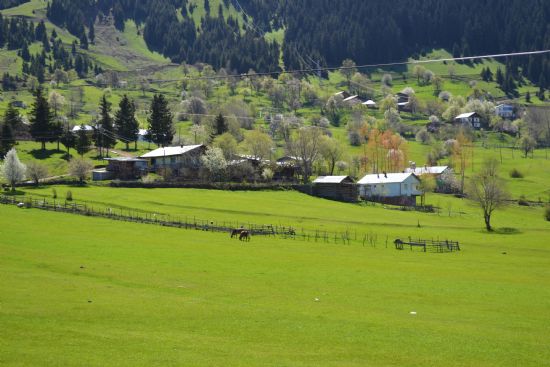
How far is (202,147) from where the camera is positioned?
122688 mm

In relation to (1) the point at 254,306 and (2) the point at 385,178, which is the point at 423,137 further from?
(1) the point at 254,306

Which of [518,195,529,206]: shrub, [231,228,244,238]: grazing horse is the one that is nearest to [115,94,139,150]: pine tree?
[231,228,244,238]: grazing horse

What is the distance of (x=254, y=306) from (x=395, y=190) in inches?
3578

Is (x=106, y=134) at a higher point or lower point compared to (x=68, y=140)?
higher

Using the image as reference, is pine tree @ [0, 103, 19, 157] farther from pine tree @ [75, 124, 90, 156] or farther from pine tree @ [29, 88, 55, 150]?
pine tree @ [75, 124, 90, 156]

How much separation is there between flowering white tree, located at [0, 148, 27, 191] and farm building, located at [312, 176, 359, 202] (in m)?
46.8

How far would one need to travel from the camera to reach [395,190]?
119 m

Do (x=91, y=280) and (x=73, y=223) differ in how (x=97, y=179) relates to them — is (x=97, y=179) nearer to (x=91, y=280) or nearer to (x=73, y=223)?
(x=73, y=223)

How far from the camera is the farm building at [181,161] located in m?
121

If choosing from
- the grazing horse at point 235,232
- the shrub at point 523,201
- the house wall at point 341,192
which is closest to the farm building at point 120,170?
the house wall at point 341,192

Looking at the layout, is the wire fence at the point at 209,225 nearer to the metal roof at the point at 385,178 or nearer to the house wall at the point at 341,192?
the house wall at the point at 341,192

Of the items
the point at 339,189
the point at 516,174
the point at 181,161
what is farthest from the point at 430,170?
the point at 181,161

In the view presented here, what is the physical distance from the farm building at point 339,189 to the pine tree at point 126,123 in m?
43.6

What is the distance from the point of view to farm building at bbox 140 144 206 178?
121m
